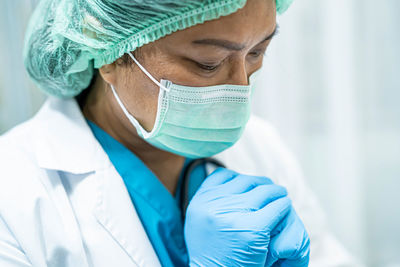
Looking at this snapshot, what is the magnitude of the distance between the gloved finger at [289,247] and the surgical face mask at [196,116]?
0.24m

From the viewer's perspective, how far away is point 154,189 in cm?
96

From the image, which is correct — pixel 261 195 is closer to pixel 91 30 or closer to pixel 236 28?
pixel 236 28

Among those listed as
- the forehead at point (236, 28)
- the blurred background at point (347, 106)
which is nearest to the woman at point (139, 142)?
the forehead at point (236, 28)

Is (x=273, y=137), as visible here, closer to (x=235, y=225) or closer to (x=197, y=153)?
(x=197, y=153)

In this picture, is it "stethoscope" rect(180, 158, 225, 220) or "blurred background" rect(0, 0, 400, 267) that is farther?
"blurred background" rect(0, 0, 400, 267)

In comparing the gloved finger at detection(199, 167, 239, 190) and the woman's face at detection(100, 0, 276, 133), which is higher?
the woman's face at detection(100, 0, 276, 133)

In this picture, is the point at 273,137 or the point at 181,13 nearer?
the point at 181,13

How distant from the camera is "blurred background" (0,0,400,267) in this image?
5.40 ft

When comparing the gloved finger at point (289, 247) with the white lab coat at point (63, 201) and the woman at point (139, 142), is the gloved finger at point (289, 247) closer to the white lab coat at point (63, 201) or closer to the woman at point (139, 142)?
the woman at point (139, 142)

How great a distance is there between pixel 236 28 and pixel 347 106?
3.65 feet

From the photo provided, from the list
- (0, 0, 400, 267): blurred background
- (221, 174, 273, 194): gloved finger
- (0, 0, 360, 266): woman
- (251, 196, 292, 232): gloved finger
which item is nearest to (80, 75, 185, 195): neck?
(0, 0, 360, 266): woman

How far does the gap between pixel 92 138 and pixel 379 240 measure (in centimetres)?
145

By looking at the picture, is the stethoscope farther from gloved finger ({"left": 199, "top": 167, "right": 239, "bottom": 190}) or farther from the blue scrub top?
gloved finger ({"left": 199, "top": 167, "right": 239, "bottom": 190})

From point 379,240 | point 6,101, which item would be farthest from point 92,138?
point 379,240
